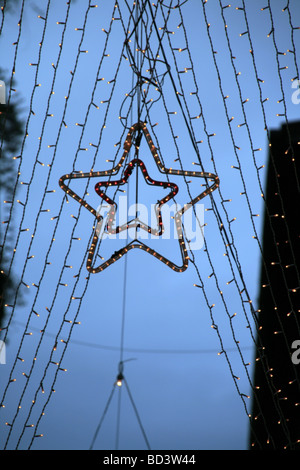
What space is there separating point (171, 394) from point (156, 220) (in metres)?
14.6

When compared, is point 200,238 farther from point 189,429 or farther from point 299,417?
point 189,429

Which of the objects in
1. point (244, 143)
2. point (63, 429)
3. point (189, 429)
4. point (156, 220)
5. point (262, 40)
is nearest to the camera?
point (156, 220)

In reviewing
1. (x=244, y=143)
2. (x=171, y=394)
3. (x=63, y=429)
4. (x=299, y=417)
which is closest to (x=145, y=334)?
(x=171, y=394)

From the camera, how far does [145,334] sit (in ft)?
56.5

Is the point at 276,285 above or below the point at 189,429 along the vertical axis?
above

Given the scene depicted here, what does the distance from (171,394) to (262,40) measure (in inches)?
538

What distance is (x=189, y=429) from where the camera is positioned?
11.8 m

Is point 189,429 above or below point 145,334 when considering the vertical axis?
below

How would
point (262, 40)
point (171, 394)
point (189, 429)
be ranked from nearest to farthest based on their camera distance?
point (262, 40)
point (189, 429)
point (171, 394)

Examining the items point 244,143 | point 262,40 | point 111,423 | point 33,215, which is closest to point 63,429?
point 111,423
